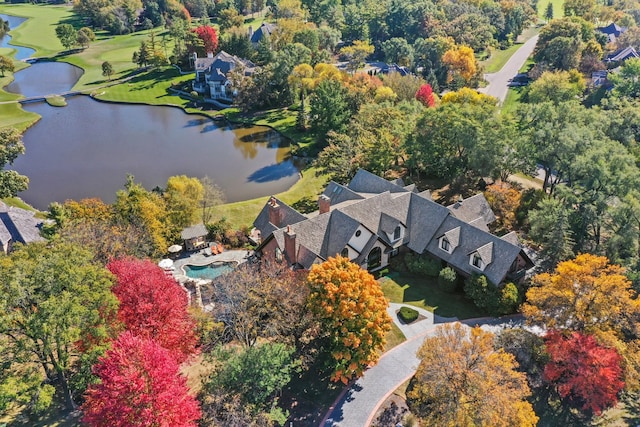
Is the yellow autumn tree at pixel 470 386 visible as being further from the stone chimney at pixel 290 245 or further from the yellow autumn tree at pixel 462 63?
the yellow autumn tree at pixel 462 63

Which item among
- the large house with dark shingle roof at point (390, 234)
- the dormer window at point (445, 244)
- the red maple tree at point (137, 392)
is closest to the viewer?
the red maple tree at point (137, 392)

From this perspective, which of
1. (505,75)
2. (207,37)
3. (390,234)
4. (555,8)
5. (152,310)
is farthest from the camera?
(555,8)

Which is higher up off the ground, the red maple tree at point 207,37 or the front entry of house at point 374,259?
the red maple tree at point 207,37

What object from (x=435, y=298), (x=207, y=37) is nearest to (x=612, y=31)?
(x=207, y=37)

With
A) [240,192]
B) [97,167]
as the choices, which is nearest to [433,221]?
[240,192]

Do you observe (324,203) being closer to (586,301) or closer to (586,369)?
(586,301)

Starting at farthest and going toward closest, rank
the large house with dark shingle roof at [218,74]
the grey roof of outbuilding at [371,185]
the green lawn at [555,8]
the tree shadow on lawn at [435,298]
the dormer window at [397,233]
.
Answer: the green lawn at [555,8] → the large house with dark shingle roof at [218,74] → the grey roof of outbuilding at [371,185] → the dormer window at [397,233] → the tree shadow on lawn at [435,298]

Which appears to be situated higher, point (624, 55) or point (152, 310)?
point (624, 55)

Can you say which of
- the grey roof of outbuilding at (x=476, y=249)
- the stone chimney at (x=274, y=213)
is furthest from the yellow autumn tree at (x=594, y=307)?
the stone chimney at (x=274, y=213)
